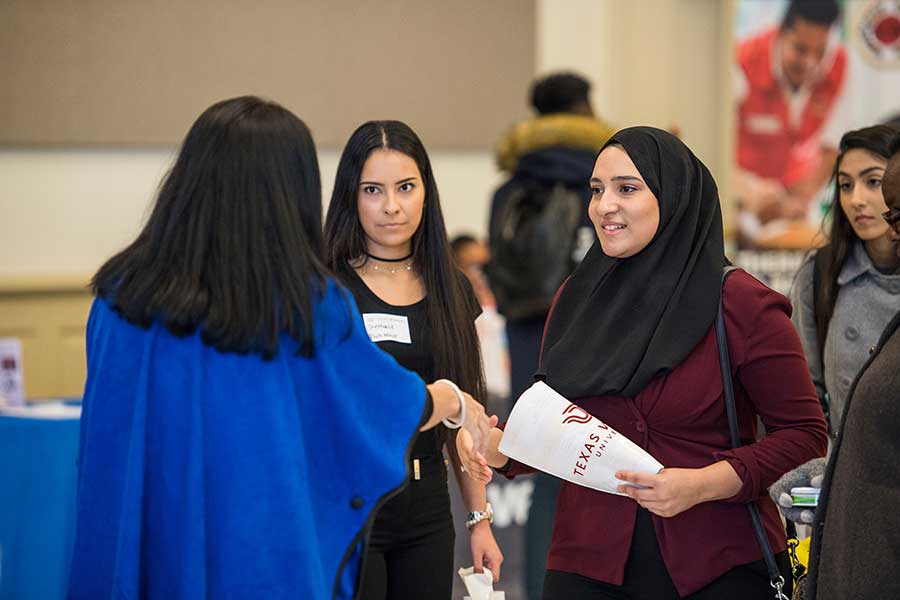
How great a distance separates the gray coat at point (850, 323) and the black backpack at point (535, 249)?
125 centimetres

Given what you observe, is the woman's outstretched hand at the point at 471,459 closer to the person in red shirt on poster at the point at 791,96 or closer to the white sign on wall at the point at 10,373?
the white sign on wall at the point at 10,373

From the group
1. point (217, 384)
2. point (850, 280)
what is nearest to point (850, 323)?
point (850, 280)

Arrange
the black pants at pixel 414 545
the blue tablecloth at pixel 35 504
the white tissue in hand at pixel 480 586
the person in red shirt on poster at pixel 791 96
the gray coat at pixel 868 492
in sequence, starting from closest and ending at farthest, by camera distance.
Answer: the gray coat at pixel 868 492
the black pants at pixel 414 545
the white tissue in hand at pixel 480 586
the blue tablecloth at pixel 35 504
the person in red shirt on poster at pixel 791 96

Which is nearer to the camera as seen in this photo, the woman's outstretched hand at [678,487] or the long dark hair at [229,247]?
the long dark hair at [229,247]

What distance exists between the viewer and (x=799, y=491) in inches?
76.7

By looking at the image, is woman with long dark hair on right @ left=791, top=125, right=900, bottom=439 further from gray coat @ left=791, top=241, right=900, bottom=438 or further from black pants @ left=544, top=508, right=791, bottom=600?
black pants @ left=544, top=508, right=791, bottom=600

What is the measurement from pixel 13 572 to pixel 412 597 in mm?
1356

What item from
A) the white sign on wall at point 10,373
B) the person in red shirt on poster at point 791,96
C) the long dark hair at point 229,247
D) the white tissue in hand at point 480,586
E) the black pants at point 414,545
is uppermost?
the person in red shirt on poster at point 791,96

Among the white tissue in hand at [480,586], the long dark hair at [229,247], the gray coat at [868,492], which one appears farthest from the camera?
the white tissue in hand at [480,586]

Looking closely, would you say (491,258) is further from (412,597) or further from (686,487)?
(686,487)

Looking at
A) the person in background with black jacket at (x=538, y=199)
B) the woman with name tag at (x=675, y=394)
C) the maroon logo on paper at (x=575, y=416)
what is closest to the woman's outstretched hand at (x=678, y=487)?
the woman with name tag at (x=675, y=394)

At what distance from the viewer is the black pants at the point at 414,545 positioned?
2309mm

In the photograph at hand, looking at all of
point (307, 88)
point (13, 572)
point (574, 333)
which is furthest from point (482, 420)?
point (307, 88)

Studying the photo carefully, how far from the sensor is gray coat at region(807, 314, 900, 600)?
1531 millimetres
